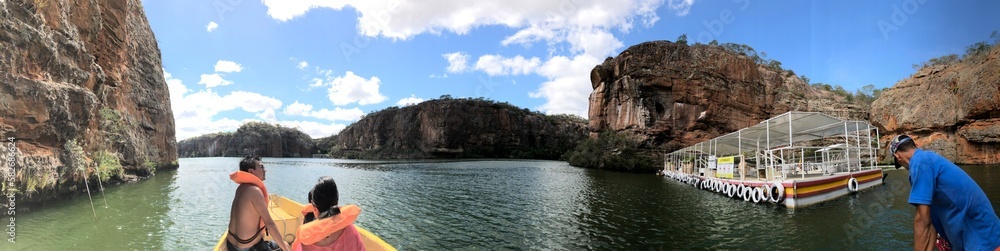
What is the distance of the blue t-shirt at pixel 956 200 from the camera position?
133 inches

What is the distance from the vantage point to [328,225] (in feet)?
11.0

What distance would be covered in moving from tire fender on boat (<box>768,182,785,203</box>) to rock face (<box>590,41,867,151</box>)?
40439mm

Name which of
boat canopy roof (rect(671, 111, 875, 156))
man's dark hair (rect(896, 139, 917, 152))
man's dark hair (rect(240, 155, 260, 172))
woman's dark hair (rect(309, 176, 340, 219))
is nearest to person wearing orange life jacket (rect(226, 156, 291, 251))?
man's dark hair (rect(240, 155, 260, 172))

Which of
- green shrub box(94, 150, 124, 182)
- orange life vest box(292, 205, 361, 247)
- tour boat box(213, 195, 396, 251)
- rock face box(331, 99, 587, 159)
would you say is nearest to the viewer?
orange life vest box(292, 205, 361, 247)

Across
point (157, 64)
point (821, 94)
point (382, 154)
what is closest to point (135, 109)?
point (157, 64)

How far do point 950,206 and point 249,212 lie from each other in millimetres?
6637

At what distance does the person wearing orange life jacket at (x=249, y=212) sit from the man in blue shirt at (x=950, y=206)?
5.89 meters

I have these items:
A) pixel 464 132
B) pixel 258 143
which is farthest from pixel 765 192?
pixel 258 143

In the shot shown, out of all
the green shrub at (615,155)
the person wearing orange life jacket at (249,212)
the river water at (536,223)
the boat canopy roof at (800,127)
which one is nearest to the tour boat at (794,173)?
the boat canopy roof at (800,127)

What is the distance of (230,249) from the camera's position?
4.64 metres

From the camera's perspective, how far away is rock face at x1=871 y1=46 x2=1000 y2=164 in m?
34.3

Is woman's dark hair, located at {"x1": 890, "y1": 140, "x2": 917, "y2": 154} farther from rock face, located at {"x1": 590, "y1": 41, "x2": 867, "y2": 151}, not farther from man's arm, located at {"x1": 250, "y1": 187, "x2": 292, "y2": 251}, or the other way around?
rock face, located at {"x1": 590, "y1": 41, "x2": 867, "y2": 151}

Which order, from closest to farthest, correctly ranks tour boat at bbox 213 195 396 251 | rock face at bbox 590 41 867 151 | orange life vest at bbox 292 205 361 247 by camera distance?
orange life vest at bbox 292 205 361 247
tour boat at bbox 213 195 396 251
rock face at bbox 590 41 867 151

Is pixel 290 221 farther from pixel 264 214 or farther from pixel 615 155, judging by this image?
pixel 615 155
